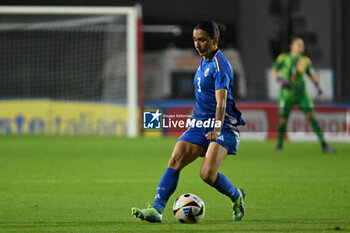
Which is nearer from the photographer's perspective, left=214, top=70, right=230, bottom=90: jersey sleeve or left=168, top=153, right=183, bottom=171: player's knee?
left=214, top=70, right=230, bottom=90: jersey sleeve

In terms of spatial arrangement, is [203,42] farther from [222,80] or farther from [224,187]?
[224,187]

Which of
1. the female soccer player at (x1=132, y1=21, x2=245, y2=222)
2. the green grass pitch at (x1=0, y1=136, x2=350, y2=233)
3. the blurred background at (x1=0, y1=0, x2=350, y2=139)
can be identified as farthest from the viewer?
the blurred background at (x1=0, y1=0, x2=350, y2=139)

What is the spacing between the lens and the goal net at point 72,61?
2048cm

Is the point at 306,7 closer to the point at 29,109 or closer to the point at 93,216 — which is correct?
the point at 29,109

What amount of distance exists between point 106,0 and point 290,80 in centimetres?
1837

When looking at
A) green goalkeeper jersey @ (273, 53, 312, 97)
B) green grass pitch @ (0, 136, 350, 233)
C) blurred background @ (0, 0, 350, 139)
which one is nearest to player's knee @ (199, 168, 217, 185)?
green grass pitch @ (0, 136, 350, 233)

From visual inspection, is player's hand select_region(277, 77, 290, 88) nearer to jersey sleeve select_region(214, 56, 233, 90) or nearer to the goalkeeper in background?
the goalkeeper in background

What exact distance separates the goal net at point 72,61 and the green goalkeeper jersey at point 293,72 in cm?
480

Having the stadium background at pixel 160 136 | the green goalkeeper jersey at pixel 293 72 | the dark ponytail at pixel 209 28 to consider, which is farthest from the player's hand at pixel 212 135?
the green goalkeeper jersey at pixel 293 72

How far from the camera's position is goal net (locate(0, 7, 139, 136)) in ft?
67.2

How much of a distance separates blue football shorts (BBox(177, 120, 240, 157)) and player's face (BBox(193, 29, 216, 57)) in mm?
643

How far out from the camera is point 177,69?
25.5 metres

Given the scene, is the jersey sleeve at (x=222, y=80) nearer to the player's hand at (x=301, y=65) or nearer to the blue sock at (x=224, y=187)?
the blue sock at (x=224, y=187)

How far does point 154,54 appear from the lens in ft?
83.0
